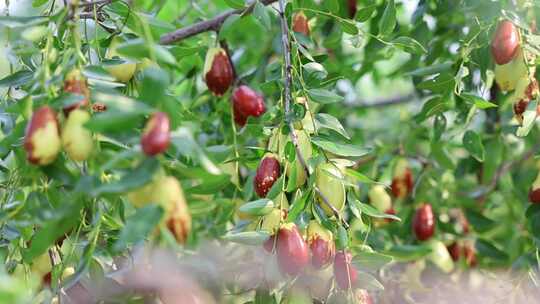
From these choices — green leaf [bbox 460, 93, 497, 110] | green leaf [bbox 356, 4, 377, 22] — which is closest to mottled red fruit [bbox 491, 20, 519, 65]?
green leaf [bbox 460, 93, 497, 110]

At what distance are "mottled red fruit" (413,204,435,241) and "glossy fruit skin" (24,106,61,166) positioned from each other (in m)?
1.12

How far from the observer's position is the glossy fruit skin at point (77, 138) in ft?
2.60

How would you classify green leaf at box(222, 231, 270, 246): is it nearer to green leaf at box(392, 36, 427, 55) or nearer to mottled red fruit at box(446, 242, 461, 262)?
green leaf at box(392, 36, 427, 55)

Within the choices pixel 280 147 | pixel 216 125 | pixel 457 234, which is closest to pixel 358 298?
pixel 280 147

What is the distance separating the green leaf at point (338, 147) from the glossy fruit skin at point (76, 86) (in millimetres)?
371

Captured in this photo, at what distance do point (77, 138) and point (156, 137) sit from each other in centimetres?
11

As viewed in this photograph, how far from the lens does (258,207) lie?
3.49 ft

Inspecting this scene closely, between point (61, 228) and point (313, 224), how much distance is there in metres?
0.40

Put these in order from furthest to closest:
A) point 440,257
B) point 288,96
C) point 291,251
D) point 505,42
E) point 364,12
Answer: point 440,257
point 364,12
point 505,42
point 288,96
point 291,251

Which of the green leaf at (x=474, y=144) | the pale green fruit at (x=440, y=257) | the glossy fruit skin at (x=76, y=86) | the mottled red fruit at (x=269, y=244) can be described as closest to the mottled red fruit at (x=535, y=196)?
the green leaf at (x=474, y=144)

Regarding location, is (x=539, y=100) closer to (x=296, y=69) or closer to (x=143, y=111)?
(x=296, y=69)

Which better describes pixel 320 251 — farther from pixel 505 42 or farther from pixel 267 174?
pixel 505 42

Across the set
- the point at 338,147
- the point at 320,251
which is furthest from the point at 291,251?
the point at 338,147

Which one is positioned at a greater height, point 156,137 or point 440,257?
point 156,137
